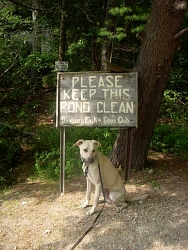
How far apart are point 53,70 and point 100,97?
6.12m

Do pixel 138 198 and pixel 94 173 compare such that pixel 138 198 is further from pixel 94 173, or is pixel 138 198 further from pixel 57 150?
pixel 57 150

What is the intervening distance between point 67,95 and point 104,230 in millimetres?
2277

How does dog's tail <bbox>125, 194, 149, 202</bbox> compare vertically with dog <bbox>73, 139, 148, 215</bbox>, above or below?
below

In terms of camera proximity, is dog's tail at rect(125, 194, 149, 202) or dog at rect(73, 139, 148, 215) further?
dog's tail at rect(125, 194, 149, 202)

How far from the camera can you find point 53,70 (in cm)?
1048

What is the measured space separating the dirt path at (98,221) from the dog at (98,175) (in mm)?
179

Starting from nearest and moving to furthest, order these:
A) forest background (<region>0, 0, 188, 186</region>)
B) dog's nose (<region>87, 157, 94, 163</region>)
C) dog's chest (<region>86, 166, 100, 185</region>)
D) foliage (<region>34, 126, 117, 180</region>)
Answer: dog's nose (<region>87, 157, 94, 163</region>) < dog's chest (<region>86, 166, 100, 185</region>) < foliage (<region>34, 126, 117, 180</region>) < forest background (<region>0, 0, 188, 186</region>)

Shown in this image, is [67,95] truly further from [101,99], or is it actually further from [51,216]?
[51,216]

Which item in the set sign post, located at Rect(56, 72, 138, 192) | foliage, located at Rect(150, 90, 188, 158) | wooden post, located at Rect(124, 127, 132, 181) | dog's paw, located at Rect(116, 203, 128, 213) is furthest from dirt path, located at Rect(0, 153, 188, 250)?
foliage, located at Rect(150, 90, 188, 158)

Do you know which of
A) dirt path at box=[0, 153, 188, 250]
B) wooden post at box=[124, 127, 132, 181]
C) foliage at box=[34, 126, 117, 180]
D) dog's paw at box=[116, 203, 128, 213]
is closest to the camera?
dirt path at box=[0, 153, 188, 250]

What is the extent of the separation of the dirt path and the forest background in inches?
45.6

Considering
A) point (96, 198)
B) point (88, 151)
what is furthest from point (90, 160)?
point (96, 198)

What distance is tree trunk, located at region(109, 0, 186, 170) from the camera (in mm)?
5215

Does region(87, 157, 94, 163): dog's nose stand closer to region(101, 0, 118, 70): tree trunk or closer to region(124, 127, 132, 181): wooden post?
region(124, 127, 132, 181): wooden post
